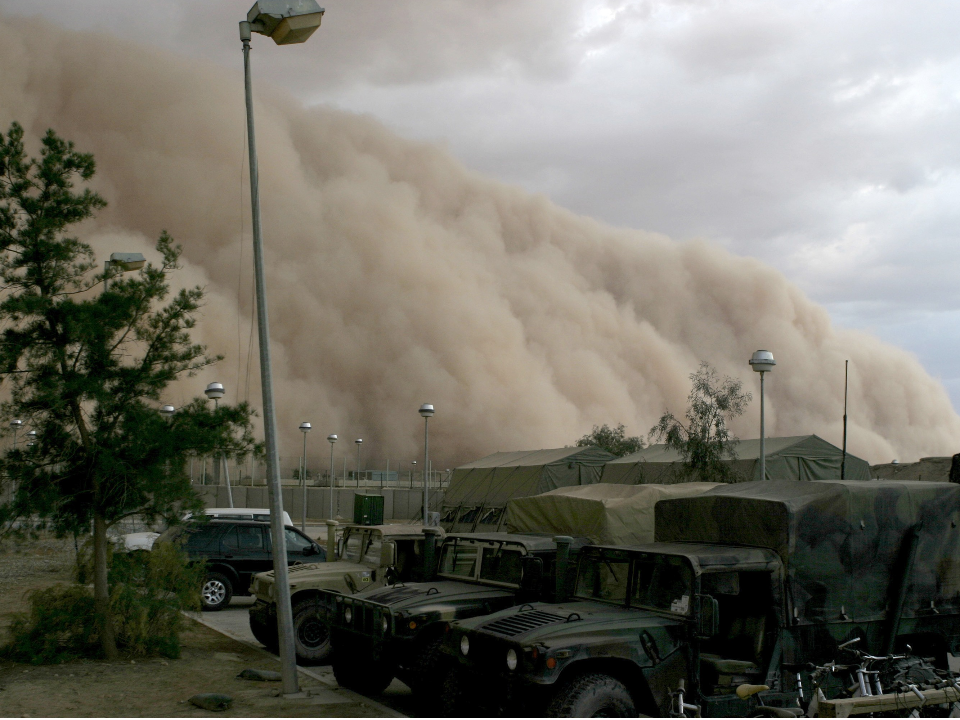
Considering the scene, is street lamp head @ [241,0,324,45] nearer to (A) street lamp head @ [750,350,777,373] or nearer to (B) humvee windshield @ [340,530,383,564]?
(B) humvee windshield @ [340,530,383,564]

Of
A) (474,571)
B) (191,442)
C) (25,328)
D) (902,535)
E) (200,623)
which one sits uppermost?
(25,328)

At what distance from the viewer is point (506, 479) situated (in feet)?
96.1

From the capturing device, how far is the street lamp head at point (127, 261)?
34.7 ft

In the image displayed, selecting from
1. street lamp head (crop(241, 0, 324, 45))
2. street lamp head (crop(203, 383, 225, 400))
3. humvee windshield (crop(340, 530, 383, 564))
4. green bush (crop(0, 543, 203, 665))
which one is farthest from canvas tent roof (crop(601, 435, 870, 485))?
street lamp head (crop(241, 0, 324, 45))

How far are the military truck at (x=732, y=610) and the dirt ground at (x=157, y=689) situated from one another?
6.10ft

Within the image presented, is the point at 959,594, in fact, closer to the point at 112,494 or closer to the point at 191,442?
the point at 191,442

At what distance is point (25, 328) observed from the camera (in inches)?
356

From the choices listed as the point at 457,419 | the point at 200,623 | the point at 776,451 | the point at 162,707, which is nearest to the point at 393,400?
the point at 457,419

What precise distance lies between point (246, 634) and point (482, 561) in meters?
4.73

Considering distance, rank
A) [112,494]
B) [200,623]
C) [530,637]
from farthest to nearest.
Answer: [200,623] → [112,494] → [530,637]

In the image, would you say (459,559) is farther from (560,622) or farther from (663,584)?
(663,584)

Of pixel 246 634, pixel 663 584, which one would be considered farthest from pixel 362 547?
pixel 663 584

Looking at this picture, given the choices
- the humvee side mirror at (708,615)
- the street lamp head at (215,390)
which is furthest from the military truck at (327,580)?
the street lamp head at (215,390)

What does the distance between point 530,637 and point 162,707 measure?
141 inches
